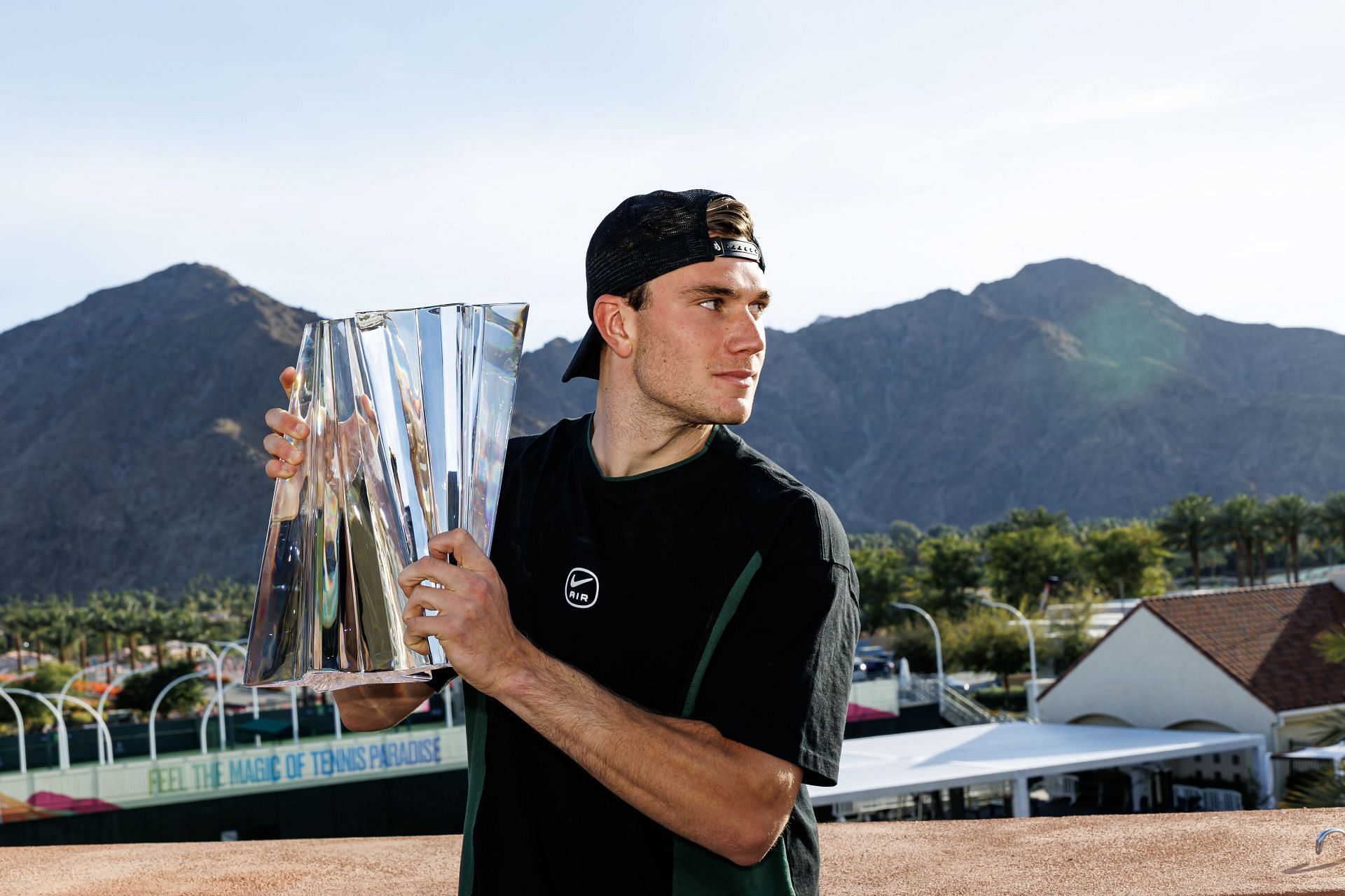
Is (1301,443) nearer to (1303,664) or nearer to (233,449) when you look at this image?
(233,449)

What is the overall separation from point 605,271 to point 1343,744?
2929 cm

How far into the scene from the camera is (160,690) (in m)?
53.3

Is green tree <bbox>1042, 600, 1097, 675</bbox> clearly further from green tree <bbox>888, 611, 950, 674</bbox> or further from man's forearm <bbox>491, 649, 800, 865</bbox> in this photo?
man's forearm <bbox>491, 649, 800, 865</bbox>

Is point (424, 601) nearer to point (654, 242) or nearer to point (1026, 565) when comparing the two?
point (654, 242)

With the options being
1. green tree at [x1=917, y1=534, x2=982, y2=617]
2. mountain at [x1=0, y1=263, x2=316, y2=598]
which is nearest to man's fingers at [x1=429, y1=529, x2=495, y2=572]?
green tree at [x1=917, y1=534, x2=982, y2=617]

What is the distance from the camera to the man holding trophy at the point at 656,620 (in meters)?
1.88

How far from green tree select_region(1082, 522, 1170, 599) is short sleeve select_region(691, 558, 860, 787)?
7477 centimetres

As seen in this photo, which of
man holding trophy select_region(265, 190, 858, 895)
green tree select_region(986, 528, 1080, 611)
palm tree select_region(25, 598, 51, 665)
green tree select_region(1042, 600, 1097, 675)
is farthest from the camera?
green tree select_region(986, 528, 1080, 611)

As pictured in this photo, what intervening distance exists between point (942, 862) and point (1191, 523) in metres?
73.4

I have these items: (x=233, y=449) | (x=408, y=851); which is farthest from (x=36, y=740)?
(x=233, y=449)

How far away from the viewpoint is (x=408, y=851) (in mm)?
3898

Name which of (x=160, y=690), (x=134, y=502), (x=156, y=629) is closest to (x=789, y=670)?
(x=160, y=690)

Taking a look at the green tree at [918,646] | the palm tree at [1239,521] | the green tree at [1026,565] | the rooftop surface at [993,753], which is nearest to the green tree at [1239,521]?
the palm tree at [1239,521]

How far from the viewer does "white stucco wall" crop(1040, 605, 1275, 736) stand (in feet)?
103
